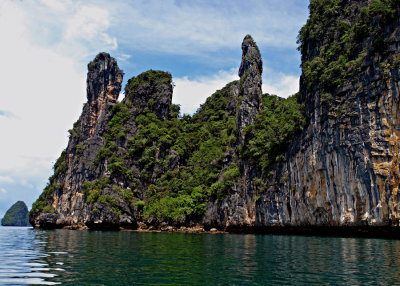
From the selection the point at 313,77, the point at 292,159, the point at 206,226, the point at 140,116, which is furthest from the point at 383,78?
the point at 140,116

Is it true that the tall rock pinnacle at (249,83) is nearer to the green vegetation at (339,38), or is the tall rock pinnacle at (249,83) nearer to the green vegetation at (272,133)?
the green vegetation at (272,133)

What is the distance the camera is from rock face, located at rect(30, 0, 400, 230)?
1080 inches

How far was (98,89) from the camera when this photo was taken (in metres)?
Result: 70.3

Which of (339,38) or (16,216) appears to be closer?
(339,38)

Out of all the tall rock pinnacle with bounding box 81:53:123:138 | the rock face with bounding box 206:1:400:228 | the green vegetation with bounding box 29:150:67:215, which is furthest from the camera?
the tall rock pinnacle with bounding box 81:53:123:138

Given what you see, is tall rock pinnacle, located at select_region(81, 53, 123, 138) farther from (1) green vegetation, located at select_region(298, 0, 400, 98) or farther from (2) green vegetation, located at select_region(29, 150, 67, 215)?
(1) green vegetation, located at select_region(298, 0, 400, 98)

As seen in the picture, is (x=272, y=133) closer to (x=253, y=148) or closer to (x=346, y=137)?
(x=253, y=148)

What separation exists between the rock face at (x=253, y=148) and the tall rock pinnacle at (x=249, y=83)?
191 mm

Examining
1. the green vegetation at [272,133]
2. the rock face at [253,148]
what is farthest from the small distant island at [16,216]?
the green vegetation at [272,133]

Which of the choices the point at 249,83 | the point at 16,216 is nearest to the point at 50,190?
the point at 249,83

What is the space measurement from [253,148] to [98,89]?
1673 inches

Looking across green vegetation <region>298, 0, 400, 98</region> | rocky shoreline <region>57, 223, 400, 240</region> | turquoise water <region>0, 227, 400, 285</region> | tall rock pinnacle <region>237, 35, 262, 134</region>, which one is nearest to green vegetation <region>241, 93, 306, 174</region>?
tall rock pinnacle <region>237, 35, 262, 134</region>

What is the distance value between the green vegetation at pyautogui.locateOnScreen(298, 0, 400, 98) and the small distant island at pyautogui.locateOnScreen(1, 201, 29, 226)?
410 feet

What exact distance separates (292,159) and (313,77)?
31.0 ft
